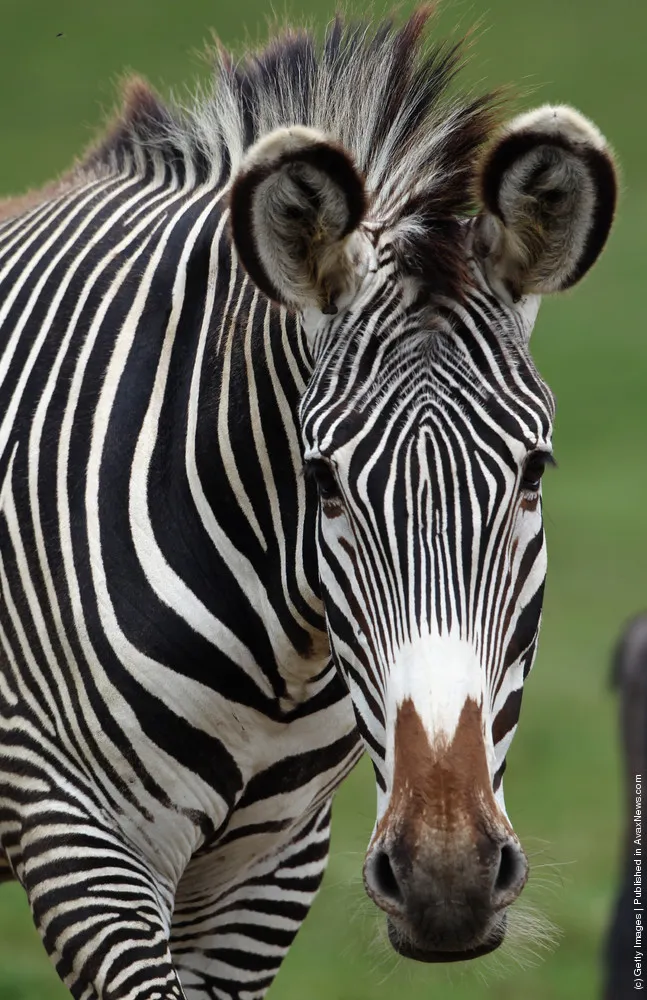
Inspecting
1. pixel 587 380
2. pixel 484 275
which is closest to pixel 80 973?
pixel 484 275

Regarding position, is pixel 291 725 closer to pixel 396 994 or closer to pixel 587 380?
pixel 396 994

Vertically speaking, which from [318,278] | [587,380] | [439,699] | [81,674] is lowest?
[439,699]

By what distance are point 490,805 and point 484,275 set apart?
152cm

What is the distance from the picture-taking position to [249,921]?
539 centimetres

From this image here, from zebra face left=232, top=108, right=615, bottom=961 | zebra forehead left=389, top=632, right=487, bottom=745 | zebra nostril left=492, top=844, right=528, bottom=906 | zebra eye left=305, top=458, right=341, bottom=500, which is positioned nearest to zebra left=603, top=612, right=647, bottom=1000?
zebra face left=232, top=108, right=615, bottom=961

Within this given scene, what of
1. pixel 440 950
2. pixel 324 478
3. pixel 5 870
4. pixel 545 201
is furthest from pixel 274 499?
pixel 5 870

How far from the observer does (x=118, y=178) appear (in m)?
5.33

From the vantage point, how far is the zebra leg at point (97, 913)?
14.3 feet

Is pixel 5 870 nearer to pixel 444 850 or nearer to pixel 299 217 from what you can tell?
pixel 444 850

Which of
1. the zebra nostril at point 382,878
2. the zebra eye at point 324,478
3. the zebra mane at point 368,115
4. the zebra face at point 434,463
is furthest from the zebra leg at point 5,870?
the zebra mane at point 368,115

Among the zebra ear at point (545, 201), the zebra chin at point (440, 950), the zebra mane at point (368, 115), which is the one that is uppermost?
the zebra mane at point (368, 115)

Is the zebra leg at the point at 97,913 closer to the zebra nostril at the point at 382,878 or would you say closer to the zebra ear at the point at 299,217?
the zebra nostril at the point at 382,878

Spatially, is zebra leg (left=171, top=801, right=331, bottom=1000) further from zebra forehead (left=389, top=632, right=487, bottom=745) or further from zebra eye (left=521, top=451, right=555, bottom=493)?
zebra eye (left=521, top=451, right=555, bottom=493)

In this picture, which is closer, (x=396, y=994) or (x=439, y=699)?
(x=439, y=699)
